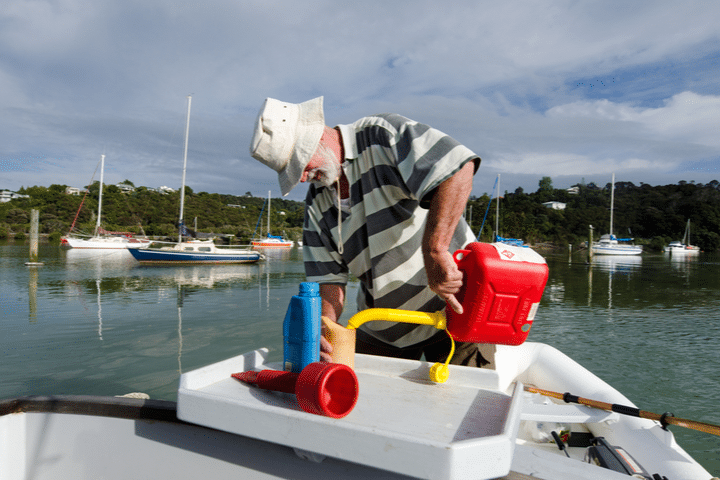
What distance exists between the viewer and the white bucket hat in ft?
5.02

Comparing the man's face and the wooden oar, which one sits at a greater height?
the man's face

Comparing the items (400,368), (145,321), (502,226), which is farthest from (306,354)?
(502,226)

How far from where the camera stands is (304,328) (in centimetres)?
129

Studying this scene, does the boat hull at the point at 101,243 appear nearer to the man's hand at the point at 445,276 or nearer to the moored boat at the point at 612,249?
the man's hand at the point at 445,276

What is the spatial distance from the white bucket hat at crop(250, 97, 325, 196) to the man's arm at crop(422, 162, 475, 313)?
505 mm

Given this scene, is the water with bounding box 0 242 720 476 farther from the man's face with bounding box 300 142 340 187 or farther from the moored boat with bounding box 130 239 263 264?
the moored boat with bounding box 130 239 263 264

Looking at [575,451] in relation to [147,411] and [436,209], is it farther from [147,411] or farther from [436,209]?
[147,411]

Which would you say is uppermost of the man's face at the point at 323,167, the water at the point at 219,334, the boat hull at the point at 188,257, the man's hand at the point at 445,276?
the man's face at the point at 323,167

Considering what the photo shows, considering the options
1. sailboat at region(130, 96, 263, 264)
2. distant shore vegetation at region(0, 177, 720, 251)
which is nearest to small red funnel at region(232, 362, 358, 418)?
sailboat at region(130, 96, 263, 264)

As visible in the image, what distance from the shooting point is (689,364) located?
713 cm

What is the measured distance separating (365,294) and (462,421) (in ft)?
Answer: 3.36

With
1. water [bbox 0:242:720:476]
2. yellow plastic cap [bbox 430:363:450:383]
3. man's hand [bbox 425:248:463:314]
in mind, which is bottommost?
water [bbox 0:242:720:476]

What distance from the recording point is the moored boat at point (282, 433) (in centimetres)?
91

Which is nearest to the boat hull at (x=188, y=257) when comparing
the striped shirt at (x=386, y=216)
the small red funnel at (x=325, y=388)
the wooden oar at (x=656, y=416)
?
the wooden oar at (x=656, y=416)
